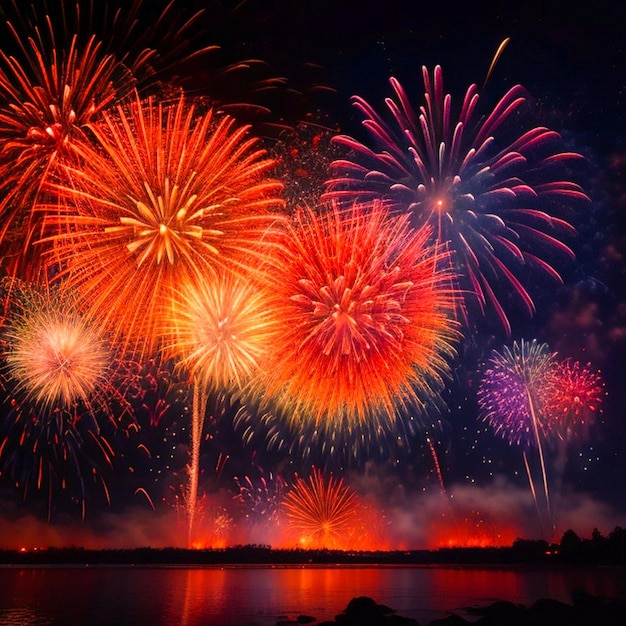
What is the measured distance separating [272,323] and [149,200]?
6.90 metres

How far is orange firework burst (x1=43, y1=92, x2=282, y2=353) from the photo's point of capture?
2194cm

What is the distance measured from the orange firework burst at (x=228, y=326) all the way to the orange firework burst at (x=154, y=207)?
165 centimetres

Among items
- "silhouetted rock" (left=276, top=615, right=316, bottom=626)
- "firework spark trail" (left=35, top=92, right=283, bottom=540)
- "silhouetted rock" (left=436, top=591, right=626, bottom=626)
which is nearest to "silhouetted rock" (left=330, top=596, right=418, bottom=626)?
"silhouetted rock" (left=436, top=591, right=626, bottom=626)

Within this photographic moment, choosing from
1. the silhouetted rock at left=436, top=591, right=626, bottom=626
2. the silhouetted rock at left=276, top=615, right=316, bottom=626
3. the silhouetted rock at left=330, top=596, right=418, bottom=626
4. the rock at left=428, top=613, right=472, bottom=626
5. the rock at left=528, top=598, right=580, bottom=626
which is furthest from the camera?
the silhouetted rock at left=276, top=615, right=316, bottom=626

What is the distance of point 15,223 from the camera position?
74.6 feet

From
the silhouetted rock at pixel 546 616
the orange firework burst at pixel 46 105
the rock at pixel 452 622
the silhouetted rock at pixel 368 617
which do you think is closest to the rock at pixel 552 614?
the silhouetted rock at pixel 546 616

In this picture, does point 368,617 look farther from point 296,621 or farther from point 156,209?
point 156,209

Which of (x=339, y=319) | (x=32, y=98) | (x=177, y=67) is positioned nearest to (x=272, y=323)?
(x=339, y=319)

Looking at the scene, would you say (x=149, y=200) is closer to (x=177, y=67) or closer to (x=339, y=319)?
(x=177, y=67)

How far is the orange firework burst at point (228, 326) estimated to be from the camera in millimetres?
25703

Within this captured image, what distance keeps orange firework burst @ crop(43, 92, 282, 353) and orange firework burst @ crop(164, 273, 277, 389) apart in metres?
1.65

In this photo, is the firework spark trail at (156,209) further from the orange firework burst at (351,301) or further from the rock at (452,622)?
the rock at (452,622)

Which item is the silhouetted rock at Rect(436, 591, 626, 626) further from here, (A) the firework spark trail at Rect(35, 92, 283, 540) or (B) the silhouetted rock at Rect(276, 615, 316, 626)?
(A) the firework spark trail at Rect(35, 92, 283, 540)

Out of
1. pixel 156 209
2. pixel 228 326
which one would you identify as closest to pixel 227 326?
pixel 228 326
